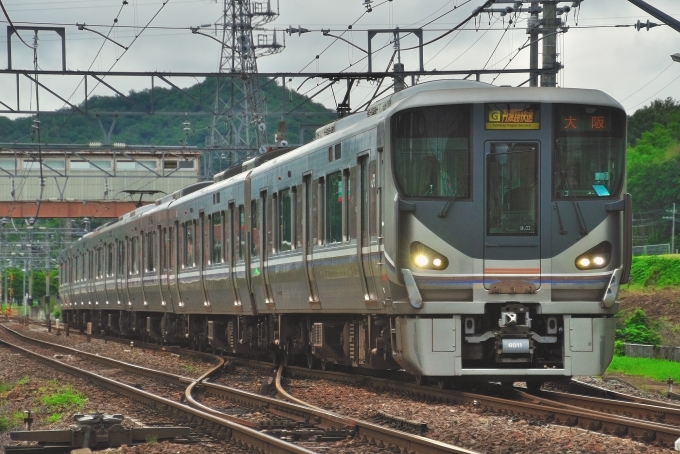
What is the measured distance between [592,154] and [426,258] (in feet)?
6.47

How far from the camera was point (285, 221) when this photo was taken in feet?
57.1

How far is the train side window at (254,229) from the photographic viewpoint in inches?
752

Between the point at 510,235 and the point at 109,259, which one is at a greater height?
the point at 510,235

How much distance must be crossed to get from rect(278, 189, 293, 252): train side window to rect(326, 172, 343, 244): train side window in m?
1.86

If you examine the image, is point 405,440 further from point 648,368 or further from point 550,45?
point 550,45

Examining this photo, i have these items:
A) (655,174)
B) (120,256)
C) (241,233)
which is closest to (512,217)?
(241,233)

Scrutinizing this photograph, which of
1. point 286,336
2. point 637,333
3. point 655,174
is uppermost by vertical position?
point 655,174

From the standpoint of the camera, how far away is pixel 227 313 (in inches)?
838

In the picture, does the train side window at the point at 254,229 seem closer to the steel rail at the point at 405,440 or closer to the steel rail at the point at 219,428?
the steel rail at the point at 219,428

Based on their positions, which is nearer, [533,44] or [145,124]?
[533,44]

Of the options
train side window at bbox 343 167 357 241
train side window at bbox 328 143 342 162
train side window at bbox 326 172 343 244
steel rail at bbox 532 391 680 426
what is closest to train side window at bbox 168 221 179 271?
train side window at bbox 326 172 343 244

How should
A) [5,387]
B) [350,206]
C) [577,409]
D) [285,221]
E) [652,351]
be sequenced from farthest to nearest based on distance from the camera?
1. [652,351]
2. [285,221]
3. [5,387]
4. [350,206]
5. [577,409]

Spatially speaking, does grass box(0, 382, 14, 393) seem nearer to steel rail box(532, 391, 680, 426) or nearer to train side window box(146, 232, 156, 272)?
steel rail box(532, 391, 680, 426)

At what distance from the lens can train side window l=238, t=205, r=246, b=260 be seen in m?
20.0
